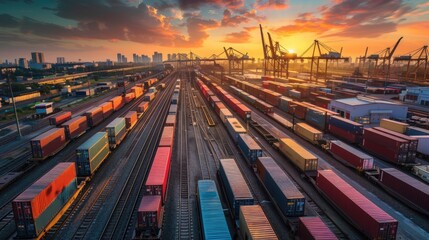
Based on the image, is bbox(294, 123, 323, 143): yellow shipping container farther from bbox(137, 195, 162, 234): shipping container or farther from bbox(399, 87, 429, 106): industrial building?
bbox(399, 87, 429, 106): industrial building

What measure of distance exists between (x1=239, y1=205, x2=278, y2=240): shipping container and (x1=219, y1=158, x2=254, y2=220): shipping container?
205cm

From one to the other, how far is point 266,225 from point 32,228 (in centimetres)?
1908

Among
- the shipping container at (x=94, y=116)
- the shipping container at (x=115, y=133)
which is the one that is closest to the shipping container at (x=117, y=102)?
the shipping container at (x=94, y=116)

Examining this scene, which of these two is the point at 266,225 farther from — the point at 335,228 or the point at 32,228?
the point at 32,228

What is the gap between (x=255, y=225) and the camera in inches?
718

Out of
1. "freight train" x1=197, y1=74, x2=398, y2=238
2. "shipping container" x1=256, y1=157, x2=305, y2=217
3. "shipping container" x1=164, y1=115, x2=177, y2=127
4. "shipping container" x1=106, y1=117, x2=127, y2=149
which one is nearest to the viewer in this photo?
"freight train" x1=197, y1=74, x2=398, y2=238

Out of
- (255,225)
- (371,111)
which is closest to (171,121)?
(255,225)

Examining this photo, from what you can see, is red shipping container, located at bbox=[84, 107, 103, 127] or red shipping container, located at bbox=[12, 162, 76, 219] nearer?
red shipping container, located at bbox=[12, 162, 76, 219]

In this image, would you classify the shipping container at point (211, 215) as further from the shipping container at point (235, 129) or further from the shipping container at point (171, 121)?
the shipping container at point (171, 121)

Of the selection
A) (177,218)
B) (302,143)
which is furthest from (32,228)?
(302,143)

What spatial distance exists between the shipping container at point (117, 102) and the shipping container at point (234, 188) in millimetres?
52695

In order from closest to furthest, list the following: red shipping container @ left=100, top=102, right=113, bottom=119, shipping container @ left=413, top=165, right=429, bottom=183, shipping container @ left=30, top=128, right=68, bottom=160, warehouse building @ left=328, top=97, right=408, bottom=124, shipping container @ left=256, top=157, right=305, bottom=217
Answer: shipping container @ left=256, top=157, right=305, bottom=217 → shipping container @ left=413, top=165, right=429, bottom=183 → shipping container @ left=30, top=128, right=68, bottom=160 → warehouse building @ left=328, top=97, right=408, bottom=124 → red shipping container @ left=100, top=102, right=113, bottom=119

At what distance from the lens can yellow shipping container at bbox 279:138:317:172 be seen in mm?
32125

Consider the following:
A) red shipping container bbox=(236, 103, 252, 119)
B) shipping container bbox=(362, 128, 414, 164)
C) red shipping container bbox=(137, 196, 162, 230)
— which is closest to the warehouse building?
shipping container bbox=(362, 128, 414, 164)
